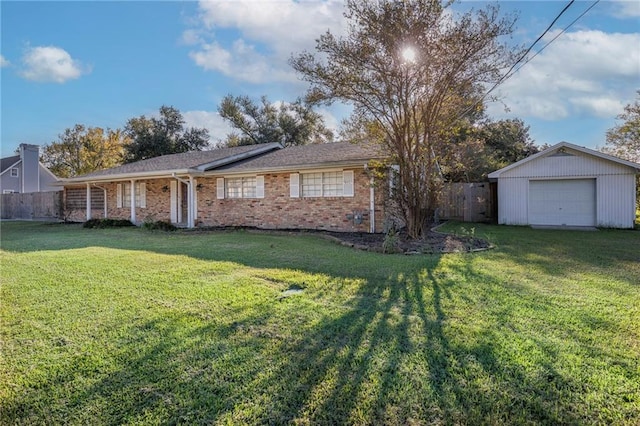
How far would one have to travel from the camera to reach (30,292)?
466 cm

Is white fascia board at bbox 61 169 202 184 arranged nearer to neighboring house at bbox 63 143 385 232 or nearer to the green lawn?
neighboring house at bbox 63 143 385 232

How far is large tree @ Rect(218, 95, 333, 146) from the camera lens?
96.5 ft

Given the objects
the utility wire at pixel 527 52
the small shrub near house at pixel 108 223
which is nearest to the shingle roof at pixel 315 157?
the utility wire at pixel 527 52

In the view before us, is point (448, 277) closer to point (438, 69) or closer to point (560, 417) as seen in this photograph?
point (560, 417)

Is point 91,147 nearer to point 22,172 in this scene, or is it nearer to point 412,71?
point 22,172

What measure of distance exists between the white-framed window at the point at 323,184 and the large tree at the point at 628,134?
717 inches

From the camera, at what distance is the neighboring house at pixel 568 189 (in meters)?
12.7

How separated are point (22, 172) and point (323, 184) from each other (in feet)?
108

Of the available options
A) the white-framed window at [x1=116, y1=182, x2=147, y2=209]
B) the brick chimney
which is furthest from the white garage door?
the brick chimney

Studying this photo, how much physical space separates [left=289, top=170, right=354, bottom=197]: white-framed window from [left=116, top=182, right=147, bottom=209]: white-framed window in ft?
27.9

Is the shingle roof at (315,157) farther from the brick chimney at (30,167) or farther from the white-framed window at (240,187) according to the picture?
the brick chimney at (30,167)

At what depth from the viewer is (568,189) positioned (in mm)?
13641

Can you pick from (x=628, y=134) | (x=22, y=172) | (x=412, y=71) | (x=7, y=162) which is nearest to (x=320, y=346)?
(x=412, y=71)

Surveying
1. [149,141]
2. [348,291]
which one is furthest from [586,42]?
[149,141]
